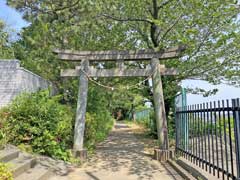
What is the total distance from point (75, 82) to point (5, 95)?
2.75 metres

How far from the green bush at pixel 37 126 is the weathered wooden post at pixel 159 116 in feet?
8.57

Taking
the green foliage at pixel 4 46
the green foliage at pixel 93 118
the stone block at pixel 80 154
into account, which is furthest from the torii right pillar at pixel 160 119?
the green foliage at pixel 4 46

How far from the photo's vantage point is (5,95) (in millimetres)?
8773

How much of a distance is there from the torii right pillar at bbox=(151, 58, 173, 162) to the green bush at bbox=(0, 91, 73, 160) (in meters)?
2.61

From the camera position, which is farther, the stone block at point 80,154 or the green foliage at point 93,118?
the green foliage at point 93,118

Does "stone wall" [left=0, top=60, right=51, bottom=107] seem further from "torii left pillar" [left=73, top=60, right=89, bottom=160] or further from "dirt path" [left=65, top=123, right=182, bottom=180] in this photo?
"dirt path" [left=65, top=123, right=182, bottom=180]

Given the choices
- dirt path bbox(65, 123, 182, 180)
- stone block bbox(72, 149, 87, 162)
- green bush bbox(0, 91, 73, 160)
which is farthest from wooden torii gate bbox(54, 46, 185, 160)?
dirt path bbox(65, 123, 182, 180)

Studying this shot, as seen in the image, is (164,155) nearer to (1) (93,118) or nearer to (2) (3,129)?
(1) (93,118)

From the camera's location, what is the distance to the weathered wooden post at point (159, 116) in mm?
7502

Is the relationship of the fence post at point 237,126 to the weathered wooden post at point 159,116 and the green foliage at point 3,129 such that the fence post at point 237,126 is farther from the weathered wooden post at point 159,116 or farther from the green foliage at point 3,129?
the green foliage at point 3,129

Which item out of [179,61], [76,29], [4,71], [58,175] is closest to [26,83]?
[4,71]

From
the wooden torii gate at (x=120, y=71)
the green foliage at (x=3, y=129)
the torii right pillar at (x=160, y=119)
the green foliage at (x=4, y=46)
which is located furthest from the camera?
the green foliage at (x=4, y=46)

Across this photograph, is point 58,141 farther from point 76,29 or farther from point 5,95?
point 76,29

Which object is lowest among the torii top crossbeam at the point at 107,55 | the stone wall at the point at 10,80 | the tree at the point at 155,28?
the stone wall at the point at 10,80
